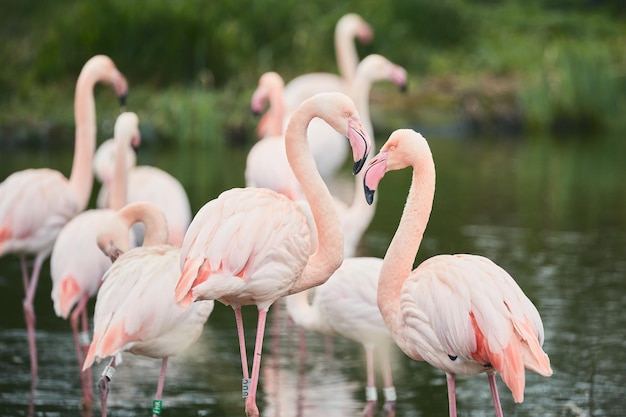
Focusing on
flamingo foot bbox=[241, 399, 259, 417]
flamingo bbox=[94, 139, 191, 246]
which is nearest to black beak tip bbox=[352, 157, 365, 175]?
flamingo foot bbox=[241, 399, 259, 417]

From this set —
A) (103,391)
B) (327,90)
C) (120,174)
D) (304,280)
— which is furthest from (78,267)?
(327,90)

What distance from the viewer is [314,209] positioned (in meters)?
5.36

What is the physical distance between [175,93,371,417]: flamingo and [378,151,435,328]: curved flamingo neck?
28 cm

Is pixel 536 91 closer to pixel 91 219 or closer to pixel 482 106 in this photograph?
pixel 482 106

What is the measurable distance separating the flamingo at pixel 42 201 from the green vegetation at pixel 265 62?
33.1 feet

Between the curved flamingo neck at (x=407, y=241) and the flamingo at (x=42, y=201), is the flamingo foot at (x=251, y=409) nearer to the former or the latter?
the curved flamingo neck at (x=407, y=241)

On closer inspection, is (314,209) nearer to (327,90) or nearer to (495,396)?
(495,396)

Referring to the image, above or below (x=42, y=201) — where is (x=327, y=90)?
above

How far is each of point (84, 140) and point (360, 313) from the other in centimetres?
265

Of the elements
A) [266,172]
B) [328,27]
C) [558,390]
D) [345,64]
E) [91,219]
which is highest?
[328,27]

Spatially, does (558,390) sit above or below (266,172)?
below

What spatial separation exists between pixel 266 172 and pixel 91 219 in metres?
1.84

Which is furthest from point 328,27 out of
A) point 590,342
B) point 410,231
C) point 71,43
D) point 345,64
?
point 410,231

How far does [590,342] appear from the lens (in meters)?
7.14
